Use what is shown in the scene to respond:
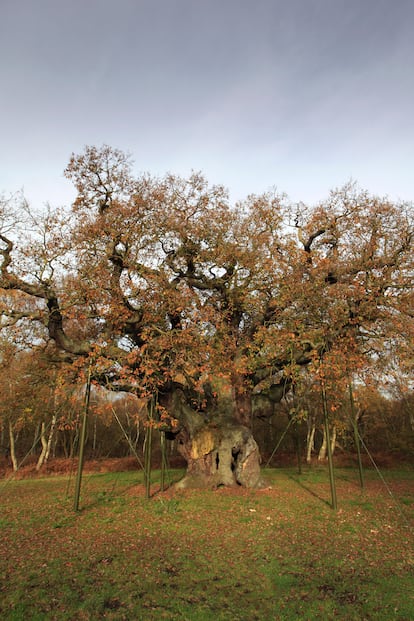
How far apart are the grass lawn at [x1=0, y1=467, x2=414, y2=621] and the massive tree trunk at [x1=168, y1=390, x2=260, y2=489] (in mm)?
738

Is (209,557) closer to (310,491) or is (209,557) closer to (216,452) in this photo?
(216,452)

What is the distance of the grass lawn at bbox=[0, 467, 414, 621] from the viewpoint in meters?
5.04

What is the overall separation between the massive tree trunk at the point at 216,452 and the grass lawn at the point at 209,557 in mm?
738

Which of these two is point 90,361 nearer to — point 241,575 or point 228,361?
point 228,361

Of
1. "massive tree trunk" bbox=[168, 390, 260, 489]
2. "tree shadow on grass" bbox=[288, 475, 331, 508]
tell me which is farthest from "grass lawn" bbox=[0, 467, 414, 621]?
"massive tree trunk" bbox=[168, 390, 260, 489]

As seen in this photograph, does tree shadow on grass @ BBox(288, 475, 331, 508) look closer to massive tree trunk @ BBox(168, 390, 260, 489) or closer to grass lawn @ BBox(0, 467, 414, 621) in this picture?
grass lawn @ BBox(0, 467, 414, 621)

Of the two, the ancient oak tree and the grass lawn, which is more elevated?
the ancient oak tree

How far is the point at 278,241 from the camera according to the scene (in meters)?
15.1

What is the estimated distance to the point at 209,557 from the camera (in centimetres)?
706

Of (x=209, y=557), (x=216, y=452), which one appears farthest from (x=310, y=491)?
(x=209, y=557)

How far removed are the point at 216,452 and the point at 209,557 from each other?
6.73 metres

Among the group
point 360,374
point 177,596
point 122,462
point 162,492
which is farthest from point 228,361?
point 122,462

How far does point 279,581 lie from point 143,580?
7.18 ft

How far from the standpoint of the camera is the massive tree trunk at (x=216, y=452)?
529 inches
